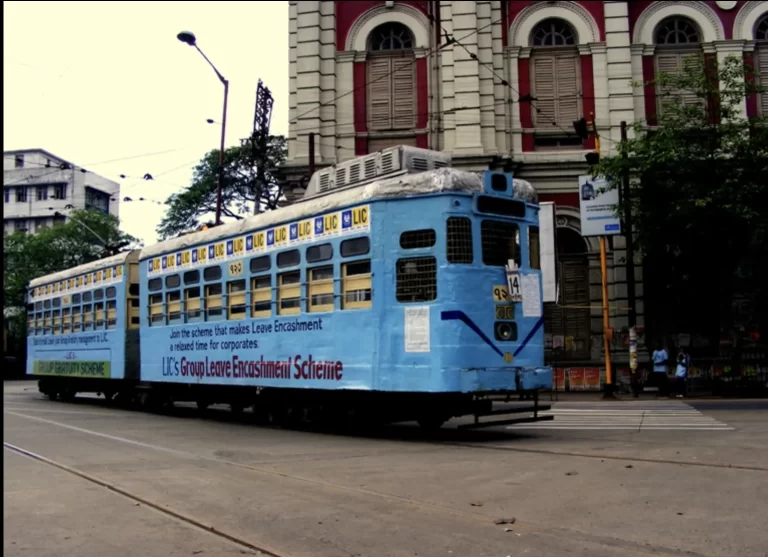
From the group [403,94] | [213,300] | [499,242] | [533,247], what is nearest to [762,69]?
[403,94]

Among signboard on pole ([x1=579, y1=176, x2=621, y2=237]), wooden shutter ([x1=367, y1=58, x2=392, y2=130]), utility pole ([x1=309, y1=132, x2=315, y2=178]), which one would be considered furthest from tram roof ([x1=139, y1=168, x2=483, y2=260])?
wooden shutter ([x1=367, y1=58, x2=392, y2=130])

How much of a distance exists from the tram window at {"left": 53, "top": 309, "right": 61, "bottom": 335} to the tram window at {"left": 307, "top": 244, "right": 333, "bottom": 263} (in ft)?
42.5

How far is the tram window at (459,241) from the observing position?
1207cm

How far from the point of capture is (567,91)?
2809cm

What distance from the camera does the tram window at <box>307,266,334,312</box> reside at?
43.7 ft

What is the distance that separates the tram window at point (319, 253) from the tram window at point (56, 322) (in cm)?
1296

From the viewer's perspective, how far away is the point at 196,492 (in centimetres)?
820

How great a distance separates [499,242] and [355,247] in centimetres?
214

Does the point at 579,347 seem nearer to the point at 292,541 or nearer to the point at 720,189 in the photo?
the point at 720,189

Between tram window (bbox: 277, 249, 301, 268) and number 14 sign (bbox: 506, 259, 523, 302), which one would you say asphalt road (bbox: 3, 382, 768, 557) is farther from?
tram window (bbox: 277, 249, 301, 268)

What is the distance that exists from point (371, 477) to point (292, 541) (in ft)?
9.65

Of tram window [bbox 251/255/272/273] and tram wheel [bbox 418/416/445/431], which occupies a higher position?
tram window [bbox 251/255/272/273]

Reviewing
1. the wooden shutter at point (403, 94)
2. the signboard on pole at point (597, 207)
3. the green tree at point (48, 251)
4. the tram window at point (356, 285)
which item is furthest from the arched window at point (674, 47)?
the green tree at point (48, 251)

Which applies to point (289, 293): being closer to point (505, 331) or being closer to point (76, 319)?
point (505, 331)
